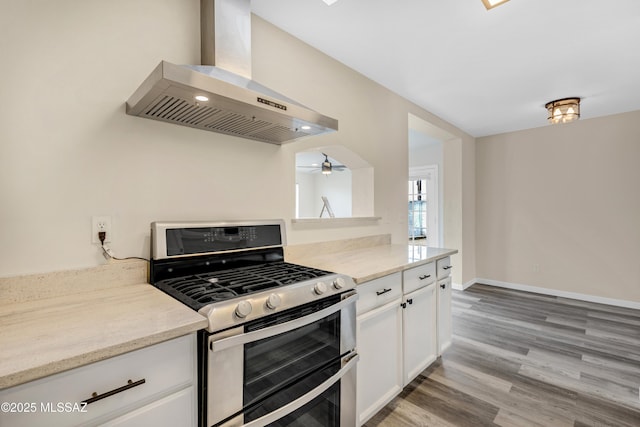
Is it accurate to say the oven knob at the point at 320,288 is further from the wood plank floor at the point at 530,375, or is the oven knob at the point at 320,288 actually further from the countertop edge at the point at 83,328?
the wood plank floor at the point at 530,375

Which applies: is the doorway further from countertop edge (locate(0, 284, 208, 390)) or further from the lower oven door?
countertop edge (locate(0, 284, 208, 390))

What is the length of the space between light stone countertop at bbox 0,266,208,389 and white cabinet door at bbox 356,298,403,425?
0.97 m

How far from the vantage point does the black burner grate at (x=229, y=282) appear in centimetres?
108

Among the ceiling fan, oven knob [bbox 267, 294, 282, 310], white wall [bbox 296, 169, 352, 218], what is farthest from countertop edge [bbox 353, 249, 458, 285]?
white wall [bbox 296, 169, 352, 218]

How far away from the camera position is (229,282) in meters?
1.27

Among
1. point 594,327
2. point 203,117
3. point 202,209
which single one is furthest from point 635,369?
point 203,117

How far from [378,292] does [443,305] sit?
103cm

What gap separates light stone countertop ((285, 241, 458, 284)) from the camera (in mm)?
1624

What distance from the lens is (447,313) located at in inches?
97.1

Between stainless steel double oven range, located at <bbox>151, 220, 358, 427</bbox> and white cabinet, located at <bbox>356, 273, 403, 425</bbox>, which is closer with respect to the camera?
stainless steel double oven range, located at <bbox>151, 220, 358, 427</bbox>

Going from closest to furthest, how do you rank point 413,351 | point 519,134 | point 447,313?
1. point 413,351
2. point 447,313
3. point 519,134

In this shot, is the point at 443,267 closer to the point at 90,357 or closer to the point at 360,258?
the point at 360,258

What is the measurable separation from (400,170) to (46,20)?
2631mm

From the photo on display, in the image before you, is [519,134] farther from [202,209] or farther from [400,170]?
[202,209]
